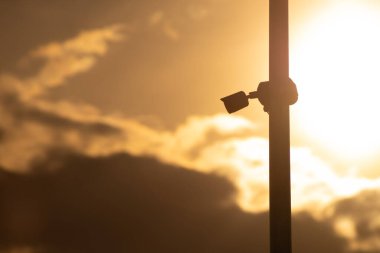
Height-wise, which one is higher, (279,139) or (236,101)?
(236,101)

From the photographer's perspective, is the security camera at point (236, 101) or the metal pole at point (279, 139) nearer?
the metal pole at point (279, 139)

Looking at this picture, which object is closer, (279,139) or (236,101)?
(279,139)

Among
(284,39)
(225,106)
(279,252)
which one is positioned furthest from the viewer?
(225,106)

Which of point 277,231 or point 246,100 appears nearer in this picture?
point 277,231

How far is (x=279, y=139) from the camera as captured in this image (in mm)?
10312

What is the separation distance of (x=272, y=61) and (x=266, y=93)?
1.47 feet

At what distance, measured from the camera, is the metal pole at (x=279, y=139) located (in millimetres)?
10086

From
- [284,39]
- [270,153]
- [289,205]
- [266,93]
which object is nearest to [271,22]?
[284,39]

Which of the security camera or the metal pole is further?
the security camera

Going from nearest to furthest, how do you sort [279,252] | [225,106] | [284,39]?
1. [279,252]
2. [284,39]
3. [225,106]

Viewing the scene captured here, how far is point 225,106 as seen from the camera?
11.5 meters

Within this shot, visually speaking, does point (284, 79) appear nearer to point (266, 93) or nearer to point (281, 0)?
point (266, 93)

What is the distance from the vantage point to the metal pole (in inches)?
397

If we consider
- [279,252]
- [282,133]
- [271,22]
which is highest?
[271,22]
